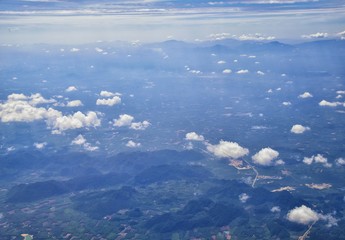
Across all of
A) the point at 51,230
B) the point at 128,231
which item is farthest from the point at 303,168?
→ the point at 51,230

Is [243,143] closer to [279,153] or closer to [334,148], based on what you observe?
[279,153]

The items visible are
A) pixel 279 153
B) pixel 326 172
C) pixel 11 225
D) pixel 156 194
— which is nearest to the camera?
pixel 11 225

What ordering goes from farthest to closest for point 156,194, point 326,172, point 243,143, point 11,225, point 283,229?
point 243,143, point 326,172, point 156,194, point 11,225, point 283,229

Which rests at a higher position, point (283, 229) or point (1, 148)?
point (283, 229)

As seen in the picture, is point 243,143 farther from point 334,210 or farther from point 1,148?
point 1,148

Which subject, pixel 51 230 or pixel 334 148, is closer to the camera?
pixel 51 230

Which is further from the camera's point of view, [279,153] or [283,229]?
[279,153]

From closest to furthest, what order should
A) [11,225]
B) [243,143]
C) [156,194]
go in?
1. [11,225]
2. [156,194]
3. [243,143]

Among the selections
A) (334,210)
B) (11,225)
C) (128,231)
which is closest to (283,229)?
(334,210)

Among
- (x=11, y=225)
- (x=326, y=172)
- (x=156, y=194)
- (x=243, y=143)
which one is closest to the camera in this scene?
(x=11, y=225)
